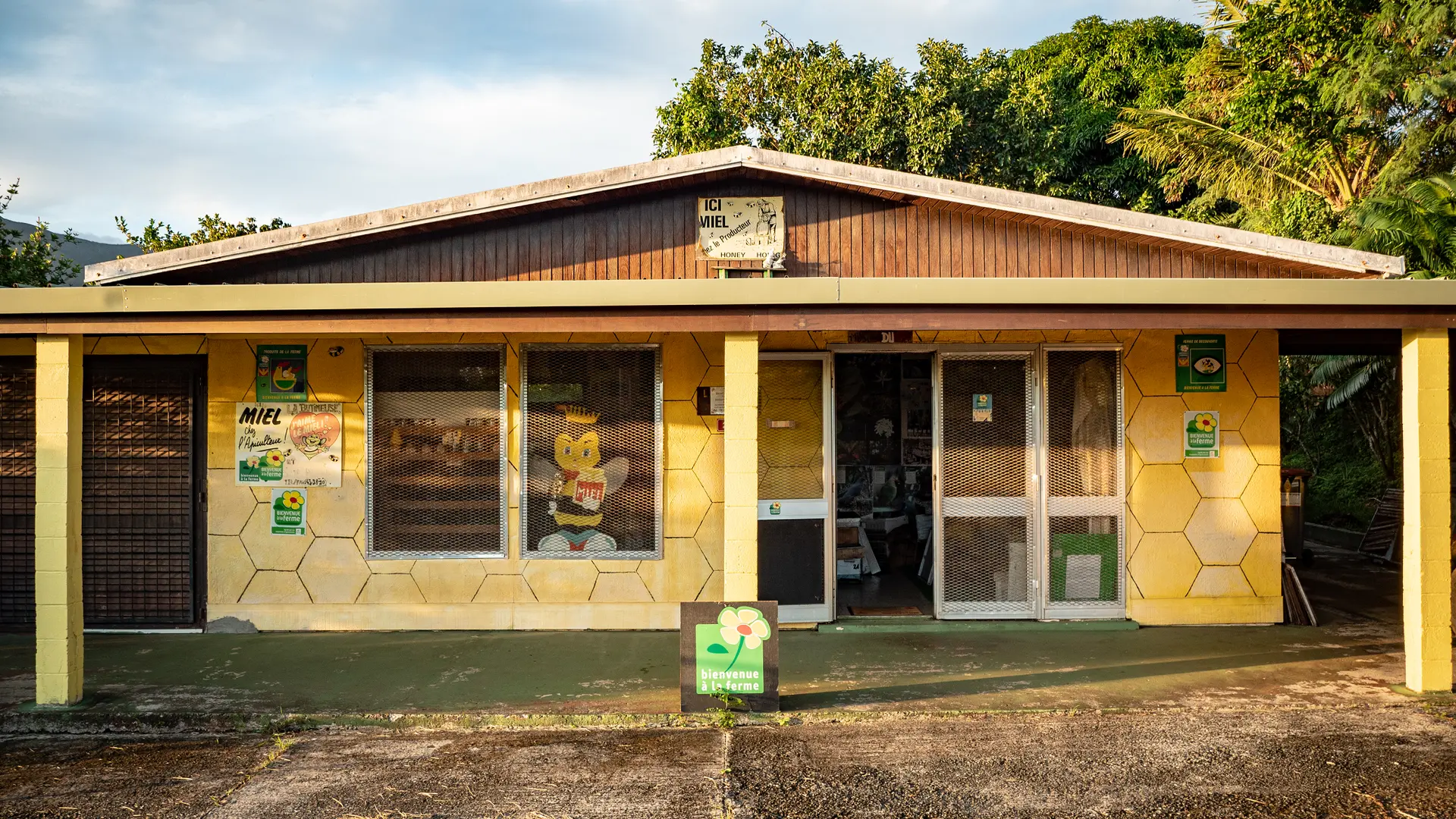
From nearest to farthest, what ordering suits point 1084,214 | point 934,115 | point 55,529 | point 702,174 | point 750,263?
1. point 55,529
2. point 1084,214
3. point 702,174
4. point 750,263
5. point 934,115

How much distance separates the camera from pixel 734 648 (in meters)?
5.54

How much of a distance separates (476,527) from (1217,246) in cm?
592

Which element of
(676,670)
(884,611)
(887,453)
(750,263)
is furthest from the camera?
(887,453)

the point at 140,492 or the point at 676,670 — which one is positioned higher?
the point at 140,492

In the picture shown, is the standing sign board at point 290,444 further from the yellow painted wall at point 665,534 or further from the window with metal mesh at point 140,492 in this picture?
the window with metal mesh at point 140,492

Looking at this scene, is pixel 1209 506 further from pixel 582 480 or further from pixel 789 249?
pixel 582 480

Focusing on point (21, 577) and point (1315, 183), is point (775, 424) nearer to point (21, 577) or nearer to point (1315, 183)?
point (21, 577)

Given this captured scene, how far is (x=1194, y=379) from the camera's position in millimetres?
7430

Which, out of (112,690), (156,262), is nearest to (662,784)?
(112,690)

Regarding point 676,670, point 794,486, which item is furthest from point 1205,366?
point 676,670

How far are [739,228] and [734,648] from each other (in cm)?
324

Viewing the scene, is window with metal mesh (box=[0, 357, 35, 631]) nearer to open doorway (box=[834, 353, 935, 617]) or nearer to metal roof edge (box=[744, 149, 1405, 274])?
metal roof edge (box=[744, 149, 1405, 274])

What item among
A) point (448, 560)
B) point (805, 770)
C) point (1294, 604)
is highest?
point (448, 560)

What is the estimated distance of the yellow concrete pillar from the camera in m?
5.71
